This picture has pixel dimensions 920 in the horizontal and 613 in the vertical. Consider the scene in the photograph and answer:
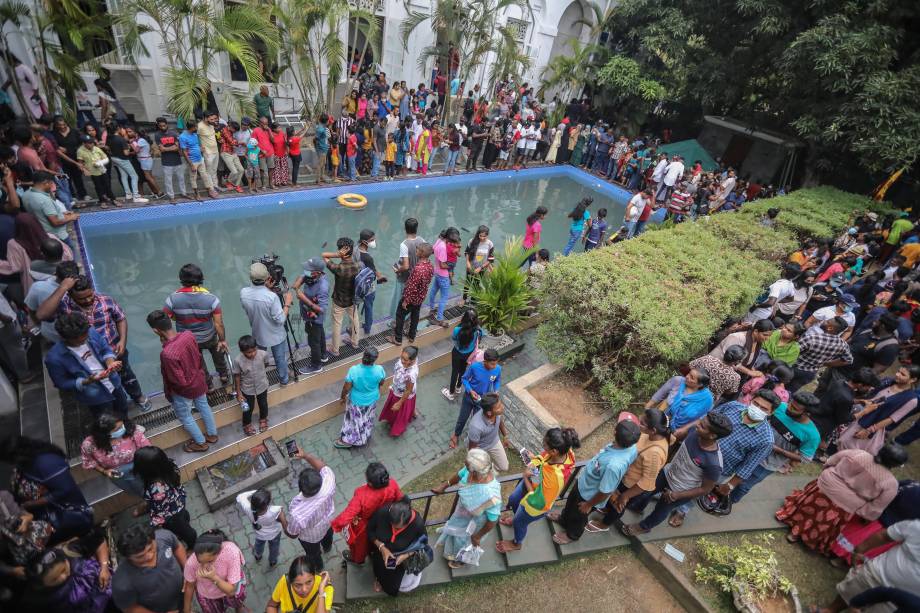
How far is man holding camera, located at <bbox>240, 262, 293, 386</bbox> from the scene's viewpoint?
4.54 m

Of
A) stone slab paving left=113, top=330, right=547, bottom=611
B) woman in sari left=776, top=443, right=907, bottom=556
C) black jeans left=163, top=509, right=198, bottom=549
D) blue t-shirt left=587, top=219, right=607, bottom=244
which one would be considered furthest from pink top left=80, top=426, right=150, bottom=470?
blue t-shirt left=587, top=219, right=607, bottom=244

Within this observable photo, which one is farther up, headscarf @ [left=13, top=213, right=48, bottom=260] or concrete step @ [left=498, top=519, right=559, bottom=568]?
headscarf @ [left=13, top=213, right=48, bottom=260]

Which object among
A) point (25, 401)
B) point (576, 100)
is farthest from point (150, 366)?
point (576, 100)

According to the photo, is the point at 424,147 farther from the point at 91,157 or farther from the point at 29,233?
the point at 29,233

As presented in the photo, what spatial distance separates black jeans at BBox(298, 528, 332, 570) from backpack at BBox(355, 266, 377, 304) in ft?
8.70

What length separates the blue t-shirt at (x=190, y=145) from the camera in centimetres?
862

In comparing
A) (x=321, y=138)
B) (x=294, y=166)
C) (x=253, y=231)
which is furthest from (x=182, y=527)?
(x=321, y=138)

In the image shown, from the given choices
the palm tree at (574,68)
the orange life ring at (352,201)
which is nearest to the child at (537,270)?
the orange life ring at (352,201)

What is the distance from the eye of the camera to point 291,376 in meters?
5.56

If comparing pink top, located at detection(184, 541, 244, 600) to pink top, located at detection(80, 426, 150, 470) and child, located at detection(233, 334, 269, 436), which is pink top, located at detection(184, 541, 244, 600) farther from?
child, located at detection(233, 334, 269, 436)

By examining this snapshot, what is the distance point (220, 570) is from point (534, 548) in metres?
2.67

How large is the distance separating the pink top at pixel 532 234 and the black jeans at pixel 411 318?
2767mm

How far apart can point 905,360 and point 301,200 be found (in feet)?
38.3

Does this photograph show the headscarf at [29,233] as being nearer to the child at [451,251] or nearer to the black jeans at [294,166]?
the child at [451,251]
